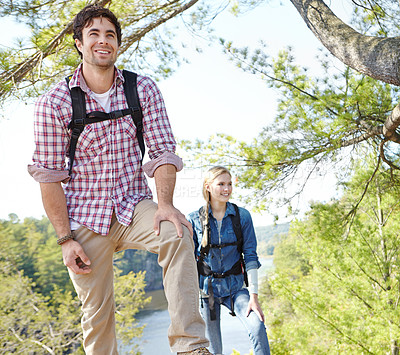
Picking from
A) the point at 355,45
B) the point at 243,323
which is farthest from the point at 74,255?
the point at 355,45

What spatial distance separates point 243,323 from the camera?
2689 millimetres

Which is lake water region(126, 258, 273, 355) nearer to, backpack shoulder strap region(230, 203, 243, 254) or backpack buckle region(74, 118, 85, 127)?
backpack shoulder strap region(230, 203, 243, 254)

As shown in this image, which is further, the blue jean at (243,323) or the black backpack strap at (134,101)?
the blue jean at (243,323)

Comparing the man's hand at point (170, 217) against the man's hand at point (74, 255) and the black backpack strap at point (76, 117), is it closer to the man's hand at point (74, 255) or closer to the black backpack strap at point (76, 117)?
the man's hand at point (74, 255)

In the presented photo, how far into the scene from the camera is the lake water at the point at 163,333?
75.7ft

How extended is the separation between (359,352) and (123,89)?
677cm

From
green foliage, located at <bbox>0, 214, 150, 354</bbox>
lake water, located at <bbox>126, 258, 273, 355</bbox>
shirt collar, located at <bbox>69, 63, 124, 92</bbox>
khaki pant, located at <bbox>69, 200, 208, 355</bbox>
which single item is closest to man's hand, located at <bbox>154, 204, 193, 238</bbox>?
khaki pant, located at <bbox>69, 200, 208, 355</bbox>

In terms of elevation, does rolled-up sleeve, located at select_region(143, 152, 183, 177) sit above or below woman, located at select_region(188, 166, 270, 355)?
above

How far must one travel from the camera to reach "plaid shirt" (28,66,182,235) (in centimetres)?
181

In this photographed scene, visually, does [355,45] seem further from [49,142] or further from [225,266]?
[49,142]

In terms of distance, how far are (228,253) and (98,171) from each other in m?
1.24

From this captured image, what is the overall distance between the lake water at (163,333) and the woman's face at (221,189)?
16858mm

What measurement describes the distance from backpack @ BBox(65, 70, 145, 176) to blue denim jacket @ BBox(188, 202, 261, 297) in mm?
1203

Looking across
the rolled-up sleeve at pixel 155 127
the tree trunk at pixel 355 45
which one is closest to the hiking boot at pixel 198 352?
the rolled-up sleeve at pixel 155 127
